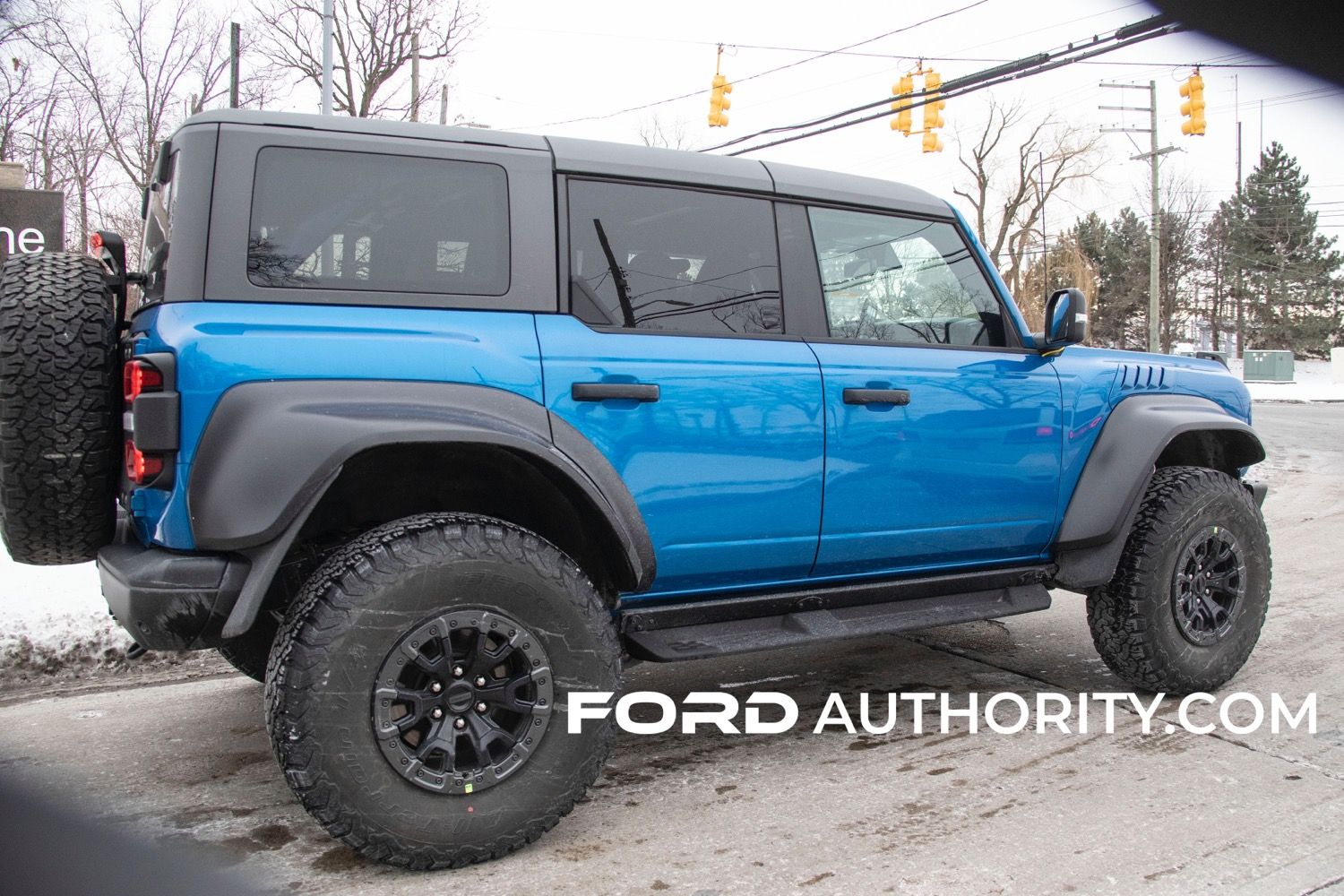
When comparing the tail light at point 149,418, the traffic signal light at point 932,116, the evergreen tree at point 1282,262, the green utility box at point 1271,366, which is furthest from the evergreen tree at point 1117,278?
the tail light at point 149,418

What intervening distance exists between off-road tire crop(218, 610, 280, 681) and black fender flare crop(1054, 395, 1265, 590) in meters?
2.95

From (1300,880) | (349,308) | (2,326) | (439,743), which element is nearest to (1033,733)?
(1300,880)

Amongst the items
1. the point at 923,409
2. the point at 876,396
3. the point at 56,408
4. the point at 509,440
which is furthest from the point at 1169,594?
the point at 56,408

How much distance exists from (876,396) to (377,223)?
169 cm

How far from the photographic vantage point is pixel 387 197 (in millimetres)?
2898

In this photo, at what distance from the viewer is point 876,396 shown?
3.50 meters

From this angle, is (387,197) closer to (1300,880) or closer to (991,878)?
(991,878)

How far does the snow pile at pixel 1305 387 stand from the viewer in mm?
28031

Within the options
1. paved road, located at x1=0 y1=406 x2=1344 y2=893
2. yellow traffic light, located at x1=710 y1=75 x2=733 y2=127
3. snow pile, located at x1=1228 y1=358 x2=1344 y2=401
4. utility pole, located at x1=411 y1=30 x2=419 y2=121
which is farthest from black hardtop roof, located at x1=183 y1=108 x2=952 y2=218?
snow pile, located at x1=1228 y1=358 x2=1344 y2=401

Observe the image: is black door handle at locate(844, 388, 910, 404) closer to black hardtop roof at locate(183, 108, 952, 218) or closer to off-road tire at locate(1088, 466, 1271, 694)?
black hardtop roof at locate(183, 108, 952, 218)

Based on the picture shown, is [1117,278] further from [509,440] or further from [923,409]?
[509,440]

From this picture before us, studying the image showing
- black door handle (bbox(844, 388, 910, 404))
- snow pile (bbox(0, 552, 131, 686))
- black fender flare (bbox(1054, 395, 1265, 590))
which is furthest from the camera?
snow pile (bbox(0, 552, 131, 686))

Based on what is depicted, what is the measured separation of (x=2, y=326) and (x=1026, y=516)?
337cm

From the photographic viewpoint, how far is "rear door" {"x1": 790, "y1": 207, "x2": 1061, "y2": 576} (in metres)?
3.49
